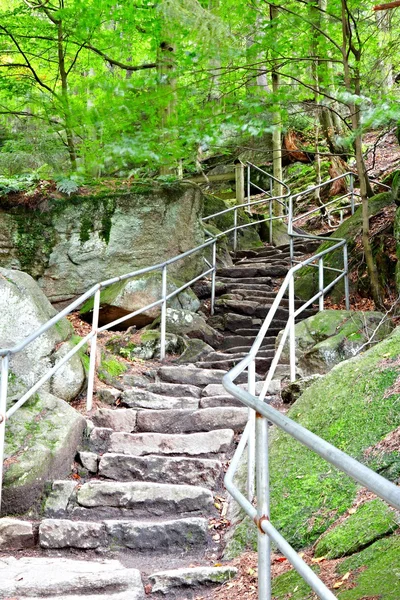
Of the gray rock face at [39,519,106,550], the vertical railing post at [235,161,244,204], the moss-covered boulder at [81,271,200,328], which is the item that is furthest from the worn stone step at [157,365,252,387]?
the vertical railing post at [235,161,244,204]

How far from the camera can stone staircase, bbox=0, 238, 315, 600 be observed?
305cm

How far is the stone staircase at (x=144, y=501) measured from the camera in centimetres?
305

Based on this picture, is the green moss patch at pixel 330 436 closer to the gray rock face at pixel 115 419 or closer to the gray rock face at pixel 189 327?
the gray rock face at pixel 115 419

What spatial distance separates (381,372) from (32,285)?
3439 millimetres

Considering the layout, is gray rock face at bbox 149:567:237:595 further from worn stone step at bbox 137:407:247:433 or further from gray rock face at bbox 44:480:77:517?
worn stone step at bbox 137:407:247:433

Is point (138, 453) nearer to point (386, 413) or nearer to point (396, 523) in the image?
point (386, 413)

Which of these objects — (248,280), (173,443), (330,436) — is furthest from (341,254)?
(330,436)

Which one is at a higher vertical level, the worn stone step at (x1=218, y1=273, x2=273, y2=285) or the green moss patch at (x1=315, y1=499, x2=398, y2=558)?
the worn stone step at (x1=218, y1=273, x2=273, y2=285)

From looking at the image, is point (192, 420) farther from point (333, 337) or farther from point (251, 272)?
point (251, 272)

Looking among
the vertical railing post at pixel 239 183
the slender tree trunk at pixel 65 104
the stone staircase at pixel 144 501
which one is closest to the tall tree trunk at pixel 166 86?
the slender tree trunk at pixel 65 104

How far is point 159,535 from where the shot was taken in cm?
362

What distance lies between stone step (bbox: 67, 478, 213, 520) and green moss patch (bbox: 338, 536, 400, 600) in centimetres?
163

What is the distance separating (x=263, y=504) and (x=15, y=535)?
7.67ft

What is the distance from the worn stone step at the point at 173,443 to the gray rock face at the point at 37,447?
34 cm
